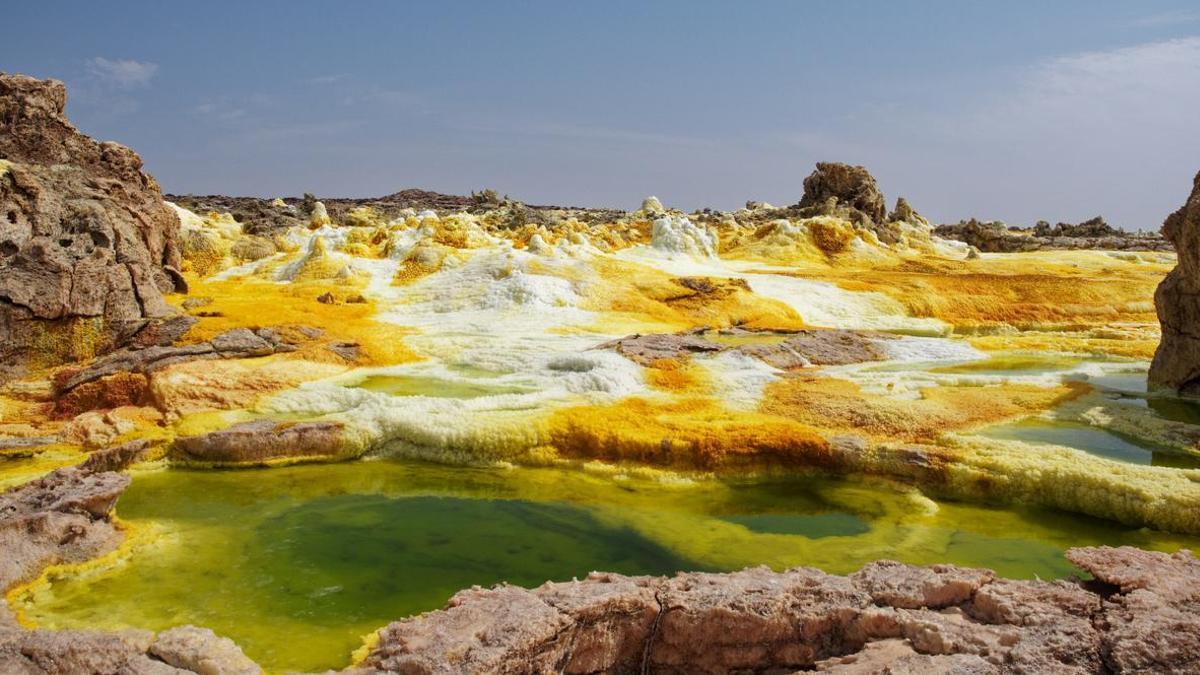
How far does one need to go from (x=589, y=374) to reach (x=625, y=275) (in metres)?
18.4

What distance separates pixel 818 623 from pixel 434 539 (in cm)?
661

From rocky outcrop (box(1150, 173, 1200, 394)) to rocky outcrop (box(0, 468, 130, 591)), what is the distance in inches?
951

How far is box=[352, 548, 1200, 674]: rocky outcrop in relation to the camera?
594 cm

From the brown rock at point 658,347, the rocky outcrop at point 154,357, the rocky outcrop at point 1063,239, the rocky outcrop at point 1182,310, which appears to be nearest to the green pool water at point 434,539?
the rocky outcrop at point 154,357

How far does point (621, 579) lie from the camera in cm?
786

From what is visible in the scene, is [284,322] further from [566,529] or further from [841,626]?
[841,626]

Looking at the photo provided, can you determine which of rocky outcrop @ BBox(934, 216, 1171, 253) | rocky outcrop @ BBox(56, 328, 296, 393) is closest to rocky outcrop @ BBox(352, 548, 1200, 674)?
rocky outcrop @ BBox(56, 328, 296, 393)

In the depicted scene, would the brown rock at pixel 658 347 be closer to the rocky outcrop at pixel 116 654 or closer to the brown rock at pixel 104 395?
the brown rock at pixel 104 395

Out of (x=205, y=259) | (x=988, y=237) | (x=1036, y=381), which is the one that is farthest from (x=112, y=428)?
(x=988, y=237)

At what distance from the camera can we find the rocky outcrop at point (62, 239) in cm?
2062

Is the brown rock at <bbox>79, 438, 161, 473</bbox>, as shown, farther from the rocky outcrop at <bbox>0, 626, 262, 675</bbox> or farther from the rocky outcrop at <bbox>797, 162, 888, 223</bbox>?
the rocky outcrop at <bbox>797, 162, 888, 223</bbox>

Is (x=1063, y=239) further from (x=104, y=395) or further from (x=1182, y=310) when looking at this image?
(x=104, y=395)

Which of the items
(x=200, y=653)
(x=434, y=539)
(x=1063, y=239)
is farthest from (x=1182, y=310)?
(x=1063, y=239)

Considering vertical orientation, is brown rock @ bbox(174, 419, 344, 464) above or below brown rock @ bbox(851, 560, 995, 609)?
below
